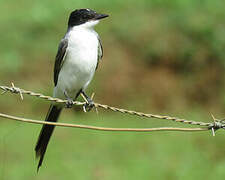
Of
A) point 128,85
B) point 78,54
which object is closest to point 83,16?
point 78,54

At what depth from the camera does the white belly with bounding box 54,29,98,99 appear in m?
5.86

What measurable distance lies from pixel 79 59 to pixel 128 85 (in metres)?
4.72

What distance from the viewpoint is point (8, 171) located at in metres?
7.67

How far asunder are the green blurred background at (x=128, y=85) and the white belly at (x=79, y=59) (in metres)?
1.29

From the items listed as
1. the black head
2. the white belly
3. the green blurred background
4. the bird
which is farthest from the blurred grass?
the black head

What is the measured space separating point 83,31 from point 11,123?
12.0ft

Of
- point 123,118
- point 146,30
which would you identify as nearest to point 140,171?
point 123,118

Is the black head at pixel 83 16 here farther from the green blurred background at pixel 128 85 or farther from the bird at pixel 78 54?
the green blurred background at pixel 128 85

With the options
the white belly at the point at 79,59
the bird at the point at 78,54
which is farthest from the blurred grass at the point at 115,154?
the white belly at the point at 79,59

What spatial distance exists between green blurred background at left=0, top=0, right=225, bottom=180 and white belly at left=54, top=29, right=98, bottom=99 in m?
1.29

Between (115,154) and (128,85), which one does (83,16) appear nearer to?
(115,154)

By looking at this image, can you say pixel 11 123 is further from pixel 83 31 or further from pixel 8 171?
pixel 83 31

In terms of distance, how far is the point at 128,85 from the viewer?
34.6 feet

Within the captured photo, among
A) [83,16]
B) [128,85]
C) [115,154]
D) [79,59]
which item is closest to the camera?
[79,59]
